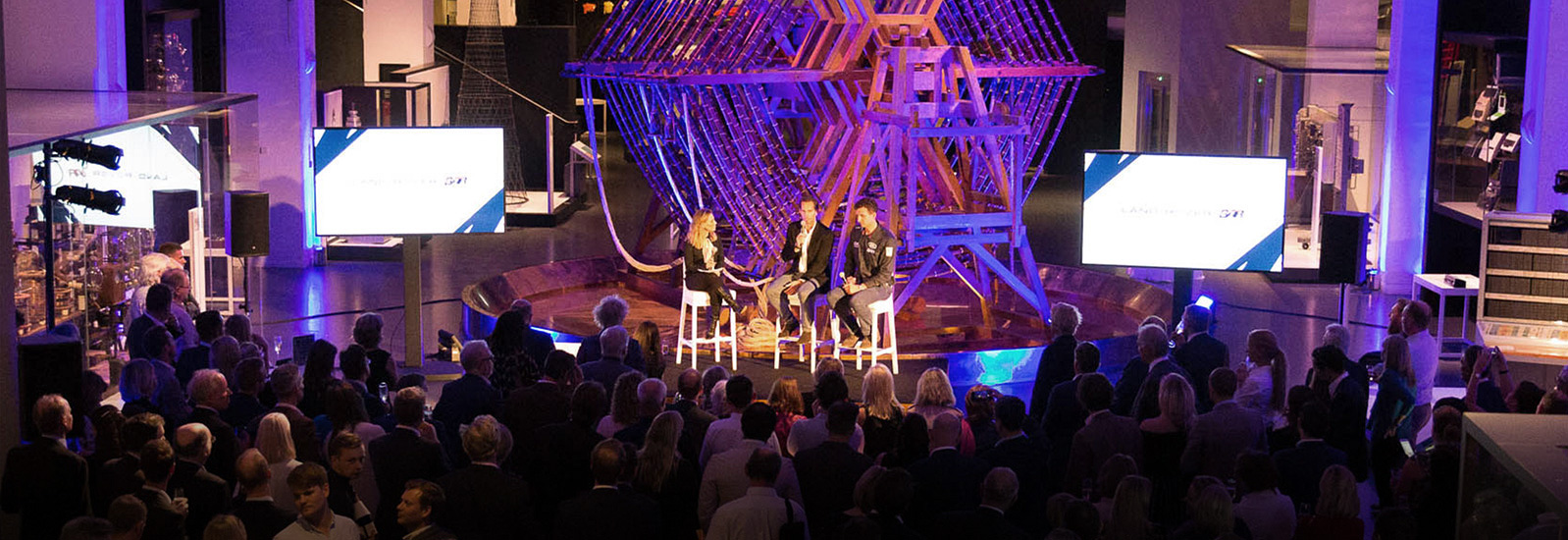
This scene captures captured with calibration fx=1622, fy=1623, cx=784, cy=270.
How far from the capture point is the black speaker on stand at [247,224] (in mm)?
10812

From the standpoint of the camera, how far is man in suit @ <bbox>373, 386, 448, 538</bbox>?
5781mm

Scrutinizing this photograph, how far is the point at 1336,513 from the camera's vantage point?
5.35 metres

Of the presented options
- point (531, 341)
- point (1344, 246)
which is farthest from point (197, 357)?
point (1344, 246)

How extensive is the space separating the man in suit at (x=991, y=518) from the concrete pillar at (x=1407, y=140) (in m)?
9.94

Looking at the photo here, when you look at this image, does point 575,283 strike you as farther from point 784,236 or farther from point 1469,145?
point 1469,145

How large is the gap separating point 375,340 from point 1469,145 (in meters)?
9.54

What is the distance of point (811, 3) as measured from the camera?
10.9m

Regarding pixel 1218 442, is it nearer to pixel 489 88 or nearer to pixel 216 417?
pixel 216 417

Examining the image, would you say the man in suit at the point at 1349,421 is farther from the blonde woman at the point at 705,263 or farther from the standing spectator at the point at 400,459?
the blonde woman at the point at 705,263

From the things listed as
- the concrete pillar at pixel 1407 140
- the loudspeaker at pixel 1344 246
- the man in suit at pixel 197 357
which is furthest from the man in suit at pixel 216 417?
the concrete pillar at pixel 1407 140

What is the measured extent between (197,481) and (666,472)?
1619 millimetres

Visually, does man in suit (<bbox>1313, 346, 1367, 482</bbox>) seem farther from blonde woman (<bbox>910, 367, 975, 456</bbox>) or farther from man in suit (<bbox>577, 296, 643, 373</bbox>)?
man in suit (<bbox>577, 296, 643, 373</bbox>)

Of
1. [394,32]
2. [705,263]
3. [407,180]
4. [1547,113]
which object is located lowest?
[705,263]

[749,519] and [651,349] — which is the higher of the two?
[651,349]
